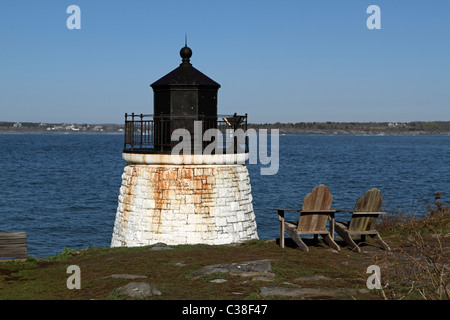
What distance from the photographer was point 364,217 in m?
12.3

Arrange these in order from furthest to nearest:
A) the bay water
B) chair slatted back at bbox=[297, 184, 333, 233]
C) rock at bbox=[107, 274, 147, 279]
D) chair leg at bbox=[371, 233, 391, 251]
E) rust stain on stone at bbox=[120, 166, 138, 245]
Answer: the bay water < rust stain on stone at bbox=[120, 166, 138, 245] < chair leg at bbox=[371, 233, 391, 251] < chair slatted back at bbox=[297, 184, 333, 233] < rock at bbox=[107, 274, 147, 279]

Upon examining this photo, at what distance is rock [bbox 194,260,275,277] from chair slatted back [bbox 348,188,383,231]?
2.80 m

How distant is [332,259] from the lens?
1131 centimetres

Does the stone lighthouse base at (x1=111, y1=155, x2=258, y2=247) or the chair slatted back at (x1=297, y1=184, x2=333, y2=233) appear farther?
the stone lighthouse base at (x1=111, y1=155, x2=258, y2=247)

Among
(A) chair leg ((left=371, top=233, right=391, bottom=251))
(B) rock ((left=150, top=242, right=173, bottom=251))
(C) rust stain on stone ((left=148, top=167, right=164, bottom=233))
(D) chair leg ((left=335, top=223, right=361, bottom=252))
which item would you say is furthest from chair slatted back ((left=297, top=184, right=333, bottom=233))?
(C) rust stain on stone ((left=148, top=167, right=164, bottom=233))

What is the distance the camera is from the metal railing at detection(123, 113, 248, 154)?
14633mm

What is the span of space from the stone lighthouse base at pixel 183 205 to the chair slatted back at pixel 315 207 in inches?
105

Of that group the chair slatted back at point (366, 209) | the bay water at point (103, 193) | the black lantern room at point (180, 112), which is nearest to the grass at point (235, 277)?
the chair slatted back at point (366, 209)

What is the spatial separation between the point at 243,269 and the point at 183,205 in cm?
447

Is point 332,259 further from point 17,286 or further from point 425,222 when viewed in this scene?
point 17,286

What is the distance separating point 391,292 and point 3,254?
8720 mm

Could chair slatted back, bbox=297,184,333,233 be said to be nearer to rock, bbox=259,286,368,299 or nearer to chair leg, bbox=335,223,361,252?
chair leg, bbox=335,223,361,252

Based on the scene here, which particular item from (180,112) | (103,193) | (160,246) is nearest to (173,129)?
(180,112)

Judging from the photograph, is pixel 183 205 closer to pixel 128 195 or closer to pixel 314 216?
pixel 128 195
